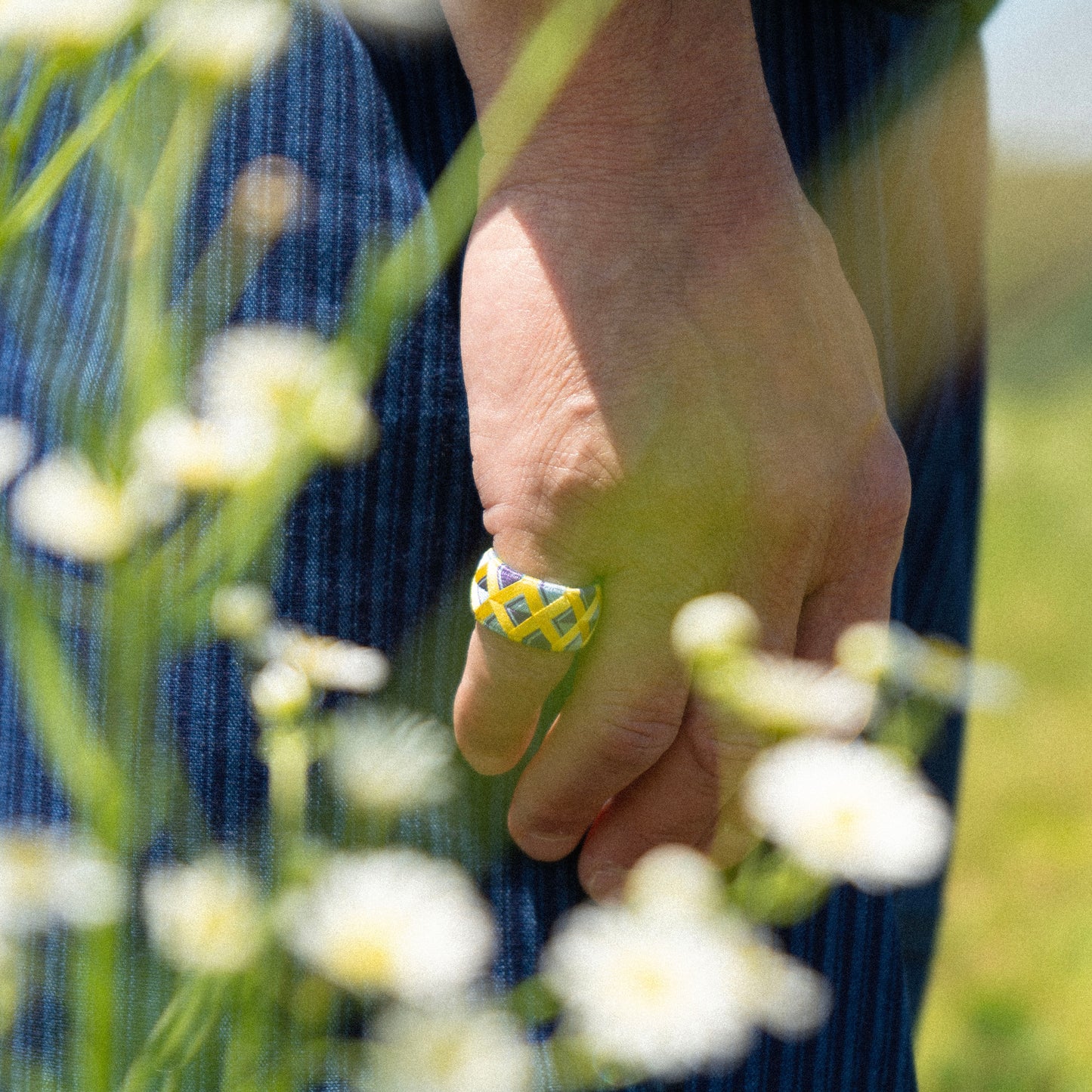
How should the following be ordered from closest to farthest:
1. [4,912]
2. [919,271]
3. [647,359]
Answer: [4,912] → [647,359] → [919,271]

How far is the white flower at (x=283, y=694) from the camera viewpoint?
0.32 meters

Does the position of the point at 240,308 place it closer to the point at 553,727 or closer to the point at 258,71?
the point at 258,71

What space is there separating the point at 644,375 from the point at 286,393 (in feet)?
0.81

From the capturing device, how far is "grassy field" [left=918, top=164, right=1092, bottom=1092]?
1.54 metres

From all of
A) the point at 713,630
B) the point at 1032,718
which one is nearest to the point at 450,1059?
the point at 713,630

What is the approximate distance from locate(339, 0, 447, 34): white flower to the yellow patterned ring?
264 millimetres

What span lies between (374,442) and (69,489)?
0.86 ft

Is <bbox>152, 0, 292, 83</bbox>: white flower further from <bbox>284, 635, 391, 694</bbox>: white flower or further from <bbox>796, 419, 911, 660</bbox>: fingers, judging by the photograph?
<bbox>796, 419, 911, 660</bbox>: fingers

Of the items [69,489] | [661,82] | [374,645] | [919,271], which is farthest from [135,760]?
[919,271]

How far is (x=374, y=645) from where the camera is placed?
1.90ft

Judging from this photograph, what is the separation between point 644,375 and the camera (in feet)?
1.75

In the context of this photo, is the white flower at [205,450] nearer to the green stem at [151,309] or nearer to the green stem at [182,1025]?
the green stem at [151,309]

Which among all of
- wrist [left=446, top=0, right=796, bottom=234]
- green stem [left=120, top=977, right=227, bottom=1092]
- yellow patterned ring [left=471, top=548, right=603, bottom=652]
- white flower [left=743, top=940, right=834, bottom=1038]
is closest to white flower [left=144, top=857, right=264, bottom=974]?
green stem [left=120, top=977, right=227, bottom=1092]

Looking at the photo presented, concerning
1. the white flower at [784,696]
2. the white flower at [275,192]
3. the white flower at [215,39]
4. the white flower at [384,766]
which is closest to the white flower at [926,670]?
the white flower at [784,696]
